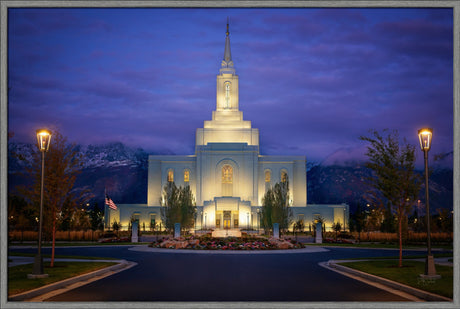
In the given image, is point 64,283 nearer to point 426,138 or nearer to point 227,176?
point 426,138

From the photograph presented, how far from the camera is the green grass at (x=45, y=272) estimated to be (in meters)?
12.1

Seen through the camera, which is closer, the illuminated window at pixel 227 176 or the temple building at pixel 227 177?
the temple building at pixel 227 177

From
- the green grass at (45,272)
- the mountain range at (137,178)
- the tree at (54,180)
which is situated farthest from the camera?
the mountain range at (137,178)

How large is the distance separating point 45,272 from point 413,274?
38.8 ft

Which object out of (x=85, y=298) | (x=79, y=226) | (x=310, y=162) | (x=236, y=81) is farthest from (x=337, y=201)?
(x=85, y=298)

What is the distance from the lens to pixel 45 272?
15375 millimetres

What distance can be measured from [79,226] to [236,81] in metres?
35.8

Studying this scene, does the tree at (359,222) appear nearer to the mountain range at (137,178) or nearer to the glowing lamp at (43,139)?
the glowing lamp at (43,139)

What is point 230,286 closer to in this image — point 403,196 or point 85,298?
point 85,298

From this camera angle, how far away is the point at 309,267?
60.4ft

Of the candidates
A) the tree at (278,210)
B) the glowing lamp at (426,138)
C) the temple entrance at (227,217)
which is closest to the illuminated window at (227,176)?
the temple entrance at (227,217)

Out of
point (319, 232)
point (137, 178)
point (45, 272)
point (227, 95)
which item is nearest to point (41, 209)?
point (45, 272)

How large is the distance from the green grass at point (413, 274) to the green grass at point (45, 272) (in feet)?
31.7

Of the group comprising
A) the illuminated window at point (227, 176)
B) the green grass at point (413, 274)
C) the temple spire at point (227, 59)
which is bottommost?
the green grass at point (413, 274)
